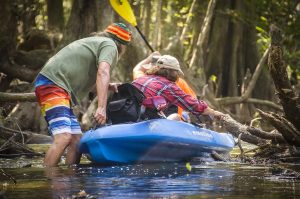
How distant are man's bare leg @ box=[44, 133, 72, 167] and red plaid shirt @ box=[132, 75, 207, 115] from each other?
1.11m

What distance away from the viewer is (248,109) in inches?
601

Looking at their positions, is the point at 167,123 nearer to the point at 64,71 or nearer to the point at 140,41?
the point at 64,71

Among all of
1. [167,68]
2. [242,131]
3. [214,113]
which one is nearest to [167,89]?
[167,68]

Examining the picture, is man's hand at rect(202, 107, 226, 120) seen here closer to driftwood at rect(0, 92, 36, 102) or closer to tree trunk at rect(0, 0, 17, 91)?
A: driftwood at rect(0, 92, 36, 102)

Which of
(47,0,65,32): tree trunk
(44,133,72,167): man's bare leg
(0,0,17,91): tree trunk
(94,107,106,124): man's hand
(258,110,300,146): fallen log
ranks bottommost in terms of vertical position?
(44,133,72,167): man's bare leg

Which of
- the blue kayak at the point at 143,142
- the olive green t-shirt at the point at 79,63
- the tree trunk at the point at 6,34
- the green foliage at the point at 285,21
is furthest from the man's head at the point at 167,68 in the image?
the green foliage at the point at 285,21

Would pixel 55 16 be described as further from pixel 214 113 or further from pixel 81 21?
pixel 214 113

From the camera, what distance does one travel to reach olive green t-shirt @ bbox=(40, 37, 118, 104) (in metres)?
6.26

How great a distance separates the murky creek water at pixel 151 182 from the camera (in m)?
4.12

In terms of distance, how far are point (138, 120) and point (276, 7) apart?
9397 mm

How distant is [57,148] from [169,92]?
1.39 m

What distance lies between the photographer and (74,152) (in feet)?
21.9

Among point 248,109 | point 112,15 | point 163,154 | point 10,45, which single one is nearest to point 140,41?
point 112,15

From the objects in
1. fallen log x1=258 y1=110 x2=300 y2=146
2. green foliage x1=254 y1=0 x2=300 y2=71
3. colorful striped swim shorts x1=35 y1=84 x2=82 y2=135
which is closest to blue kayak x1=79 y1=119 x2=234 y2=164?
colorful striped swim shorts x1=35 y1=84 x2=82 y2=135
